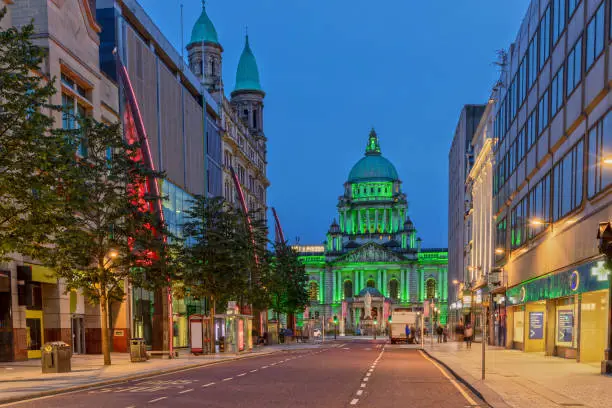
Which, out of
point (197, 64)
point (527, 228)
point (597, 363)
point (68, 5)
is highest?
point (197, 64)

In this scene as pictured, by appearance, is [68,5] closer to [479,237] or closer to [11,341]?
[11,341]

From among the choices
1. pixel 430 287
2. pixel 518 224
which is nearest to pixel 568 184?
pixel 518 224

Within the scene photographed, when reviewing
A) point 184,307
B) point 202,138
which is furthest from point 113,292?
point 202,138

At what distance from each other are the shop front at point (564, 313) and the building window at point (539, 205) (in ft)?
8.67

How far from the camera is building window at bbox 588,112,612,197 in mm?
23331

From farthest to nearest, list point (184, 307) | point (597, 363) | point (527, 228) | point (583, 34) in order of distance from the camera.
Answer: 1. point (184, 307)
2. point (527, 228)
3. point (597, 363)
4. point (583, 34)

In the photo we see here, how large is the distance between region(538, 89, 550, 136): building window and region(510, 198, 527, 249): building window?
20.6 ft

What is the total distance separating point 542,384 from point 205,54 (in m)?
75.4

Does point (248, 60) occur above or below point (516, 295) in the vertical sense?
above

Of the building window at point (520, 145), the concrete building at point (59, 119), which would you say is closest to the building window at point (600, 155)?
the building window at point (520, 145)

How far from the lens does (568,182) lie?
2952 centimetres

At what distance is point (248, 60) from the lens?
105 meters

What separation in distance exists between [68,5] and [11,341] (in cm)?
1778

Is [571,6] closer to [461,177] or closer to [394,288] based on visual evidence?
[461,177]
